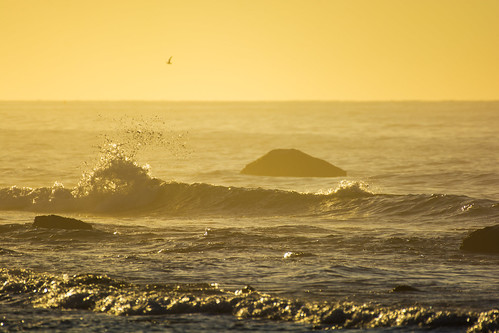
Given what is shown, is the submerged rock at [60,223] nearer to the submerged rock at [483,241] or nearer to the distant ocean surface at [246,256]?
the distant ocean surface at [246,256]

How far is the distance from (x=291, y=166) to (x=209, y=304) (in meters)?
31.0

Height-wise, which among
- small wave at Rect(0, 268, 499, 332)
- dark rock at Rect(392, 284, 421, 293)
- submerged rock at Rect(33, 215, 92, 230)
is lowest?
small wave at Rect(0, 268, 499, 332)

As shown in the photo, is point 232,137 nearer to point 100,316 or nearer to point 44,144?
point 44,144

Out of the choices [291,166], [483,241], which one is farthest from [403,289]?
[291,166]

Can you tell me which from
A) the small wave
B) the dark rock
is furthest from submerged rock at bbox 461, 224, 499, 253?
the small wave

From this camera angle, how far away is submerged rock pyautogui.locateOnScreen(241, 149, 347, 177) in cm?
4566

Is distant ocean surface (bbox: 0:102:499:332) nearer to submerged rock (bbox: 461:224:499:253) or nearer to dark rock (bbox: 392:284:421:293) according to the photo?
dark rock (bbox: 392:284:421:293)

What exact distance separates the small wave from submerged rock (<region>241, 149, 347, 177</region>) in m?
28.8

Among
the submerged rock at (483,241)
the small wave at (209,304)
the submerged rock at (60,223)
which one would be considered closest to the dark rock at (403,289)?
the small wave at (209,304)

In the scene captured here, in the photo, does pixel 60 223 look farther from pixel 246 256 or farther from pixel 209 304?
pixel 209 304

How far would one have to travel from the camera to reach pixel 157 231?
1029 inches

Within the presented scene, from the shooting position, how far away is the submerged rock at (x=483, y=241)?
20.8 metres

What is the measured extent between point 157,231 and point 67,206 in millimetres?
11281

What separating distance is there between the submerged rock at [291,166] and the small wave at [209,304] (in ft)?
94.6
